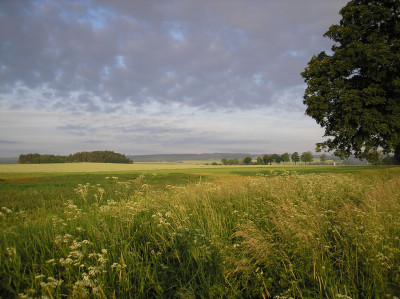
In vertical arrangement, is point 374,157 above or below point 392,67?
below

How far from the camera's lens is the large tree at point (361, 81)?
63.5 feet

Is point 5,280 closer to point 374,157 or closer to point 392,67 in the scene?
point 392,67

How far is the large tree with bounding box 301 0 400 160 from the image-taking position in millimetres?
19359

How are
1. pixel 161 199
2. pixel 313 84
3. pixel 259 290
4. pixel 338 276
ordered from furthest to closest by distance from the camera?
1. pixel 313 84
2. pixel 161 199
3. pixel 338 276
4. pixel 259 290

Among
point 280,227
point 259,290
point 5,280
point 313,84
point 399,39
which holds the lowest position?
point 259,290

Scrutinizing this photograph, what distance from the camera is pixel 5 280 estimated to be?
10.3 ft

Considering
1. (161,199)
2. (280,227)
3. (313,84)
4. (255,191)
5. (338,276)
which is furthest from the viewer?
(313,84)

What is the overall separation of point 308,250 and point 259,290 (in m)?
1.33

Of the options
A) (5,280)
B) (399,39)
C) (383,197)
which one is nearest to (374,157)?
(399,39)

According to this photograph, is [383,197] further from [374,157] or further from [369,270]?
[374,157]

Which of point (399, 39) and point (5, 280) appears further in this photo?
point (399, 39)

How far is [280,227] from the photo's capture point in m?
4.44

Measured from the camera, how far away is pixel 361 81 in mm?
21656

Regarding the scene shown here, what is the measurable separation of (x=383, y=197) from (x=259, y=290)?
19.4 feet
